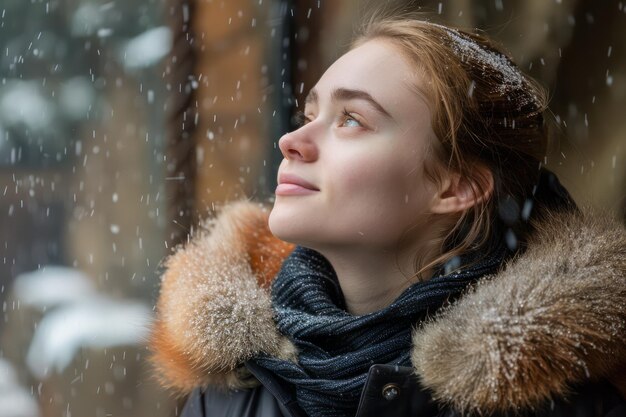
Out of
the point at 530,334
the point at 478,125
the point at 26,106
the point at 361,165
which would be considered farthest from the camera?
the point at 26,106

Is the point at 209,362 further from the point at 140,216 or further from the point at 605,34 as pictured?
the point at 605,34

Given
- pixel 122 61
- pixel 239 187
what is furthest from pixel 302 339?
pixel 122 61

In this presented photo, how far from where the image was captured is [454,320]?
1464 millimetres

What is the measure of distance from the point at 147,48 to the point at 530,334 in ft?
7.34

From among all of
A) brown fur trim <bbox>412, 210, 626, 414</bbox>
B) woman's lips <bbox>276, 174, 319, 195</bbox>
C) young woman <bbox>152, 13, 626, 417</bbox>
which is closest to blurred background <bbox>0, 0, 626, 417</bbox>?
young woman <bbox>152, 13, 626, 417</bbox>

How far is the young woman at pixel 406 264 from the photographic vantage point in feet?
4.69

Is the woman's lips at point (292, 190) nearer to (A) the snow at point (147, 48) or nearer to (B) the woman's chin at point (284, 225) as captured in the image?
(B) the woman's chin at point (284, 225)

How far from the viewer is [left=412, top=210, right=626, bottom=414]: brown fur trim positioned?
4.45ft

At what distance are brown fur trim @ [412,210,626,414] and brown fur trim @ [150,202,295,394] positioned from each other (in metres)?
0.39

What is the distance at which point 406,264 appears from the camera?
1708mm

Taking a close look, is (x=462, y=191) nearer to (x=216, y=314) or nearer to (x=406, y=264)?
(x=406, y=264)

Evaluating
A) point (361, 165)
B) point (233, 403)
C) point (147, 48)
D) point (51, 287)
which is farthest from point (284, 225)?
point (51, 287)

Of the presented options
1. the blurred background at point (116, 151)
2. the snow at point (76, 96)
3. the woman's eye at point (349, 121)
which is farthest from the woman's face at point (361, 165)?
the snow at point (76, 96)

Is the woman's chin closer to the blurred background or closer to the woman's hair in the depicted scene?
the woman's hair
